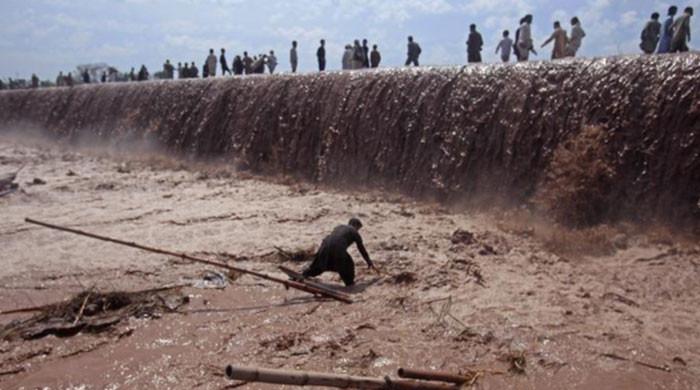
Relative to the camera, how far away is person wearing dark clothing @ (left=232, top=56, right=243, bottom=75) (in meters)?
21.7

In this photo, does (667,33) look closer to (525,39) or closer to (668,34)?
(668,34)

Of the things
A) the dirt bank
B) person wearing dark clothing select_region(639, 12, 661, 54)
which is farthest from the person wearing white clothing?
person wearing dark clothing select_region(639, 12, 661, 54)

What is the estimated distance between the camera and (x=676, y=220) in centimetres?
766

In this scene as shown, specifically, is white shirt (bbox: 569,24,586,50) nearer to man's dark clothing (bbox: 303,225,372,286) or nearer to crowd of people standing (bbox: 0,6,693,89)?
crowd of people standing (bbox: 0,6,693,89)

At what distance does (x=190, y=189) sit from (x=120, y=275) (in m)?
5.80

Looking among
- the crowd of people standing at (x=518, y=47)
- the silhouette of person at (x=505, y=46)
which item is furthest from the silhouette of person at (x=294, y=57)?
the silhouette of person at (x=505, y=46)

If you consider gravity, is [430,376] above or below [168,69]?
below

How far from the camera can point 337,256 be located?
6285 millimetres

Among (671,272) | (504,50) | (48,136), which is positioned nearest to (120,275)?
(671,272)

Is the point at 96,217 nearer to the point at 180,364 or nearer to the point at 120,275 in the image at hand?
the point at 120,275

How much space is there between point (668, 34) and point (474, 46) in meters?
4.81

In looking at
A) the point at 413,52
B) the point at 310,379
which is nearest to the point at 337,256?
the point at 310,379

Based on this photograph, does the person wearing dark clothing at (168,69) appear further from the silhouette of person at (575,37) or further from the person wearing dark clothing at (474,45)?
the silhouette of person at (575,37)

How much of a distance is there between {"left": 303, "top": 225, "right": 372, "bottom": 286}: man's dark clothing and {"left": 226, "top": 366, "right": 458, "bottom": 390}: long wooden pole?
3.12 meters
